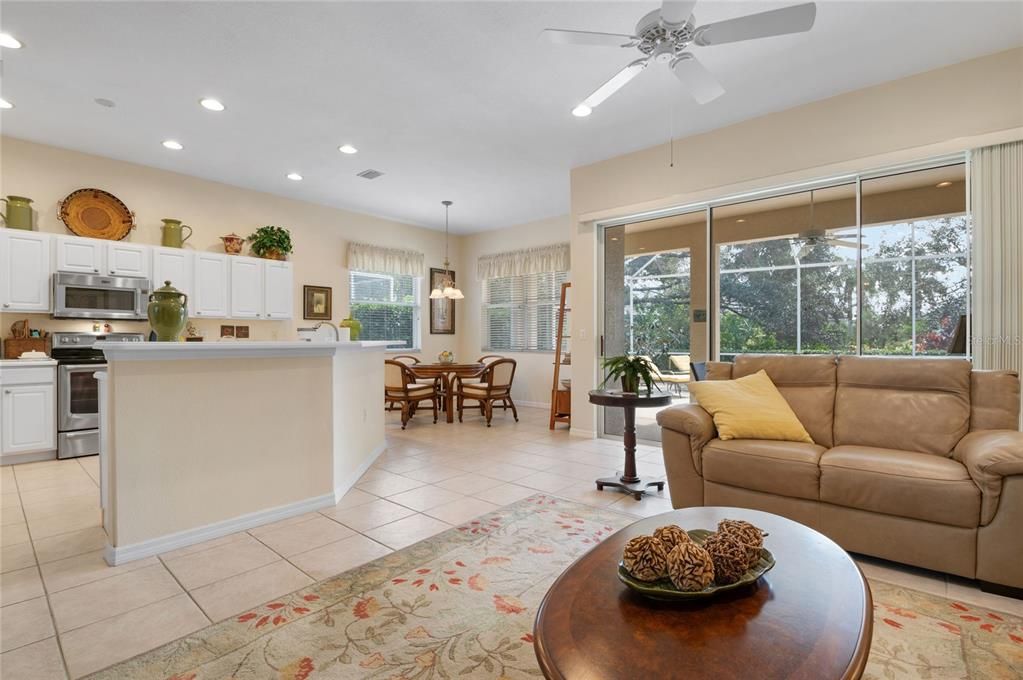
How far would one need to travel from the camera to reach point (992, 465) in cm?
205

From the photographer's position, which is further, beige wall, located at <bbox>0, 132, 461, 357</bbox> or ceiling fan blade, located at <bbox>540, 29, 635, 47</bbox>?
beige wall, located at <bbox>0, 132, 461, 357</bbox>

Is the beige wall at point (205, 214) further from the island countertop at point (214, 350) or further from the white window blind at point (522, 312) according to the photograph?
the island countertop at point (214, 350)

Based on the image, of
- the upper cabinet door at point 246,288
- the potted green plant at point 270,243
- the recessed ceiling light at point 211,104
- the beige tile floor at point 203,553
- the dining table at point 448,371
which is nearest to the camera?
the beige tile floor at point 203,553

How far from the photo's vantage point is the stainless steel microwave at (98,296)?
4582 millimetres

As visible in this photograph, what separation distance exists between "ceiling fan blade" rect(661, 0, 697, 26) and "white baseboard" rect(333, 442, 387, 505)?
3.35 meters

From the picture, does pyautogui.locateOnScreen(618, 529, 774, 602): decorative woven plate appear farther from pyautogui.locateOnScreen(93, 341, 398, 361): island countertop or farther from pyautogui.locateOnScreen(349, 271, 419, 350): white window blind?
pyautogui.locateOnScreen(349, 271, 419, 350): white window blind

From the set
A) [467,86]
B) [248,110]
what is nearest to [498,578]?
[467,86]

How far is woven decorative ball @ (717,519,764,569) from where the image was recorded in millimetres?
1314

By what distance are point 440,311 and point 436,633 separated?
697cm

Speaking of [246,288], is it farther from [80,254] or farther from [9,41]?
[9,41]

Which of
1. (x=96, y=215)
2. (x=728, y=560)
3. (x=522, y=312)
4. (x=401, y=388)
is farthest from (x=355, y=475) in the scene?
(x=522, y=312)

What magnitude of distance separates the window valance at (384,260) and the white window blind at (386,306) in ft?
0.59

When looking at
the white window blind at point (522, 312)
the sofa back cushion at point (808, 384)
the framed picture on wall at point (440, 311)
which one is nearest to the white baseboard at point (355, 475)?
the sofa back cushion at point (808, 384)

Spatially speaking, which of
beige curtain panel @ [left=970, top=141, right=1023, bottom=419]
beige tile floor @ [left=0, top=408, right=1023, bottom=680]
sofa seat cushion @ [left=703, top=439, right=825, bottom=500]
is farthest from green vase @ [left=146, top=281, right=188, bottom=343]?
beige curtain panel @ [left=970, top=141, right=1023, bottom=419]
